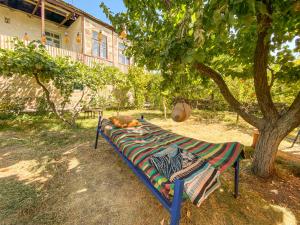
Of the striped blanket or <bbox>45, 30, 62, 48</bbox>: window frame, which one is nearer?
the striped blanket

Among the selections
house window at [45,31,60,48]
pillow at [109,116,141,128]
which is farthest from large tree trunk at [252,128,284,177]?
house window at [45,31,60,48]

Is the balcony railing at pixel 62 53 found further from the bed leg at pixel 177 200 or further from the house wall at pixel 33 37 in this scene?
the bed leg at pixel 177 200

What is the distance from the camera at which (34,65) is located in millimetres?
5164

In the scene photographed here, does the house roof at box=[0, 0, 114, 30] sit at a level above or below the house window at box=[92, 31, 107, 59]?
above

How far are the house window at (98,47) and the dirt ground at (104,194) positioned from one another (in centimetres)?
931

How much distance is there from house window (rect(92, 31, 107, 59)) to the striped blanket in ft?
32.3

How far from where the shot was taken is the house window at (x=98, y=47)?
38.7 ft

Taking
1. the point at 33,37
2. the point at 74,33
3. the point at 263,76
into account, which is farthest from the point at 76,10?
the point at 263,76

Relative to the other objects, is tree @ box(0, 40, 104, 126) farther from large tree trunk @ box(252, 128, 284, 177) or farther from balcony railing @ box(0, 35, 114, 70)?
large tree trunk @ box(252, 128, 284, 177)

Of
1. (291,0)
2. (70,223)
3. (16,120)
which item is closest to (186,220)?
(70,223)

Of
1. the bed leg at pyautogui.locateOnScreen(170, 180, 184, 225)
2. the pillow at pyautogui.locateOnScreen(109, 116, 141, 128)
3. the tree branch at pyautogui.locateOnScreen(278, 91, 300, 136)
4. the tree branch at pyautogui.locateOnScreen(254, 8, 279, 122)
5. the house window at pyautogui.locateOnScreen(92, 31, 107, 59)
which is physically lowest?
the bed leg at pyautogui.locateOnScreen(170, 180, 184, 225)

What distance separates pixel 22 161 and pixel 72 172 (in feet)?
4.73

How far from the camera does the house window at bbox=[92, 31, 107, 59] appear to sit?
38.7 ft

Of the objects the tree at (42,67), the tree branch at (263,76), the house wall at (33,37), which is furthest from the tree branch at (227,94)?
the house wall at (33,37)
